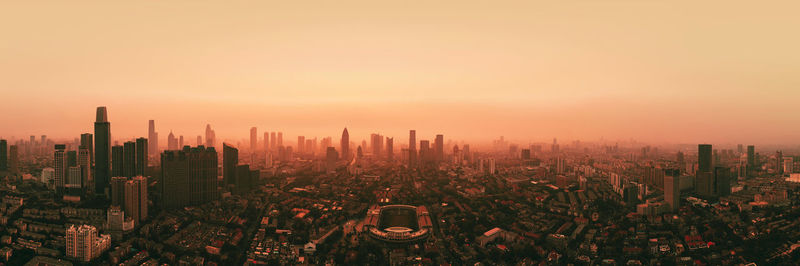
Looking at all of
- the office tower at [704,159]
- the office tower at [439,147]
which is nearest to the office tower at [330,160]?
the office tower at [439,147]

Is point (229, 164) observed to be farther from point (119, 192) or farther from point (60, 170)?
point (60, 170)

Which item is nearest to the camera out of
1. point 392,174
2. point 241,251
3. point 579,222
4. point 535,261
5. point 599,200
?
point 535,261

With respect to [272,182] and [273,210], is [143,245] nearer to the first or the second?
[273,210]

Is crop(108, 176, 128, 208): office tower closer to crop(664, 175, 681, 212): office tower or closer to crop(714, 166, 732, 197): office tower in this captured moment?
crop(664, 175, 681, 212): office tower

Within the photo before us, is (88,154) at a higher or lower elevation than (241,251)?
higher

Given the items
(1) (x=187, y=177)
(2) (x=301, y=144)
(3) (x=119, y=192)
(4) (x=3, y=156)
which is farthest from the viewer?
(2) (x=301, y=144)

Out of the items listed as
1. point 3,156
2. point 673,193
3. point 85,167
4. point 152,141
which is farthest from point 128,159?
point 673,193

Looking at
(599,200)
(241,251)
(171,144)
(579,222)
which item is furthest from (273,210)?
(171,144)
